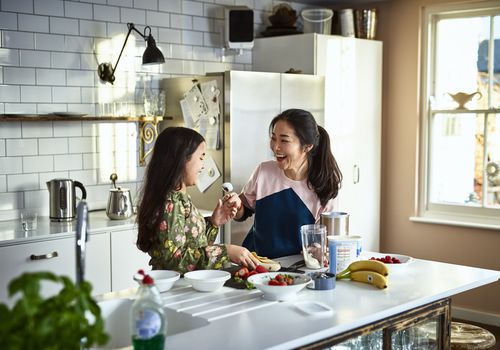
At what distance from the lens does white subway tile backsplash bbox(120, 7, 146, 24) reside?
16.2 ft

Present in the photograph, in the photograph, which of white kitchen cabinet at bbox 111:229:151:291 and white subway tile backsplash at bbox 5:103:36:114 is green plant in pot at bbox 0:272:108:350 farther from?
white subway tile backsplash at bbox 5:103:36:114

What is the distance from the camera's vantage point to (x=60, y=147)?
4.66 metres

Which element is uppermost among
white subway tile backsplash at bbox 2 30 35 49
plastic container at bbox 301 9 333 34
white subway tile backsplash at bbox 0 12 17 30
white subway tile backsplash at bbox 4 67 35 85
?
plastic container at bbox 301 9 333 34

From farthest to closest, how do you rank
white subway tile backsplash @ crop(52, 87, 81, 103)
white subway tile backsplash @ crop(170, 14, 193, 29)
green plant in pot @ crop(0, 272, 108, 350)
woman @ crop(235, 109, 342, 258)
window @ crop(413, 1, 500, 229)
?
window @ crop(413, 1, 500, 229), white subway tile backsplash @ crop(170, 14, 193, 29), white subway tile backsplash @ crop(52, 87, 81, 103), woman @ crop(235, 109, 342, 258), green plant in pot @ crop(0, 272, 108, 350)

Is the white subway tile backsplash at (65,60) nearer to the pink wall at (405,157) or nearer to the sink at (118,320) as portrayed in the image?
the sink at (118,320)

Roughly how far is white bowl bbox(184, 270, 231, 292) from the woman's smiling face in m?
0.97

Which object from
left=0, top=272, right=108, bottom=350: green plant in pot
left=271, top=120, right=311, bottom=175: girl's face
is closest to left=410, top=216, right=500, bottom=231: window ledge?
left=271, top=120, right=311, bottom=175: girl's face

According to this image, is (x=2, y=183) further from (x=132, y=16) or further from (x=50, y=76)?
(x=132, y=16)

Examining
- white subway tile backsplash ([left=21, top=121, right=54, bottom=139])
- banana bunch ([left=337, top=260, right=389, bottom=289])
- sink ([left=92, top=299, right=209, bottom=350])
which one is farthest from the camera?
white subway tile backsplash ([left=21, top=121, right=54, bottom=139])

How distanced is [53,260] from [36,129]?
37.2 inches

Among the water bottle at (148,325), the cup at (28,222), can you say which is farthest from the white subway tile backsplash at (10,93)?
the water bottle at (148,325)

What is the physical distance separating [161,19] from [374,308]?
3134mm

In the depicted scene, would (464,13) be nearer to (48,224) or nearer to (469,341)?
(469,341)

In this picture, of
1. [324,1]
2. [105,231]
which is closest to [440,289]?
[105,231]
